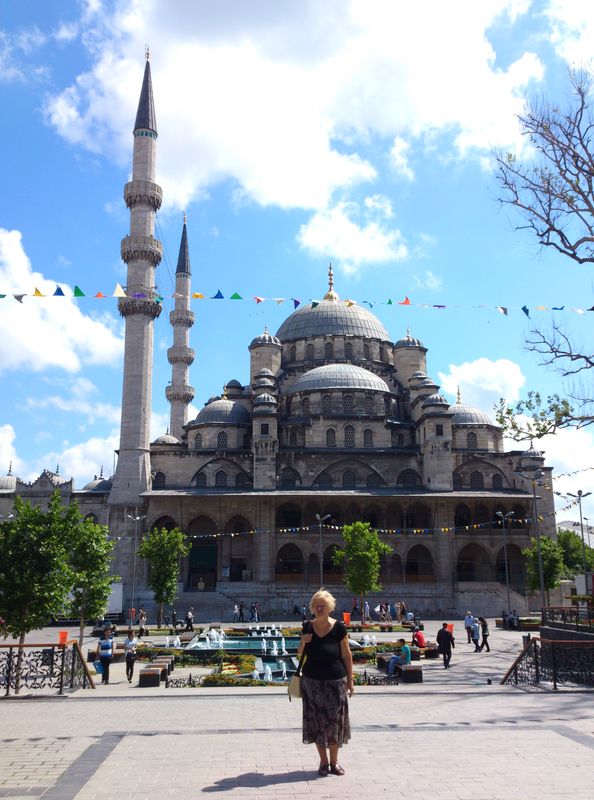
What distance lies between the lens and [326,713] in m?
6.78

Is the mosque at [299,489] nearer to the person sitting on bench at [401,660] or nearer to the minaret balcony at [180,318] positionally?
the minaret balcony at [180,318]

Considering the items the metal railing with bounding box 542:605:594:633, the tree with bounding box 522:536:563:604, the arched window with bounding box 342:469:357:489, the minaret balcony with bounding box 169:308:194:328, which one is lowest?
the metal railing with bounding box 542:605:594:633

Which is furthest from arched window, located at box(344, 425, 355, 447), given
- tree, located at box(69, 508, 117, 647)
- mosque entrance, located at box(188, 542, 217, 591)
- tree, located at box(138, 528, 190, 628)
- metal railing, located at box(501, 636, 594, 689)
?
metal railing, located at box(501, 636, 594, 689)

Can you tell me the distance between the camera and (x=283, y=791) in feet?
20.8

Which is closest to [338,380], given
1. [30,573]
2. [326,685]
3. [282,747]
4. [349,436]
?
[349,436]

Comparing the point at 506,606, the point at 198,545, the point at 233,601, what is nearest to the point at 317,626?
Answer: the point at 233,601

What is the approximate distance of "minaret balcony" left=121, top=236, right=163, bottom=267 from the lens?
1738 inches

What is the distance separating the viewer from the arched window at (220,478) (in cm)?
4725

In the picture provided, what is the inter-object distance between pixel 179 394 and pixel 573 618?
A: 44.1 m

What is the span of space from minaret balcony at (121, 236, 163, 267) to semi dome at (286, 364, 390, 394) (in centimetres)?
1369

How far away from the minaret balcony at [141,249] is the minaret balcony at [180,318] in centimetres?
1475

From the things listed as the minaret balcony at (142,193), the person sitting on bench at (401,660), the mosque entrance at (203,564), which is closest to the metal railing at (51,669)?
the person sitting on bench at (401,660)

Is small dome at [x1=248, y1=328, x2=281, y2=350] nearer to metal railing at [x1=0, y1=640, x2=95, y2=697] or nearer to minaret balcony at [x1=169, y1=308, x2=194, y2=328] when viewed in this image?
minaret balcony at [x1=169, y1=308, x2=194, y2=328]

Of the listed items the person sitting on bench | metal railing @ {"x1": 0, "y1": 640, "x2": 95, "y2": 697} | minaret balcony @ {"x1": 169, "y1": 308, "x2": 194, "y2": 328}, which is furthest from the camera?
→ minaret balcony @ {"x1": 169, "y1": 308, "x2": 194, "y2": 328}
